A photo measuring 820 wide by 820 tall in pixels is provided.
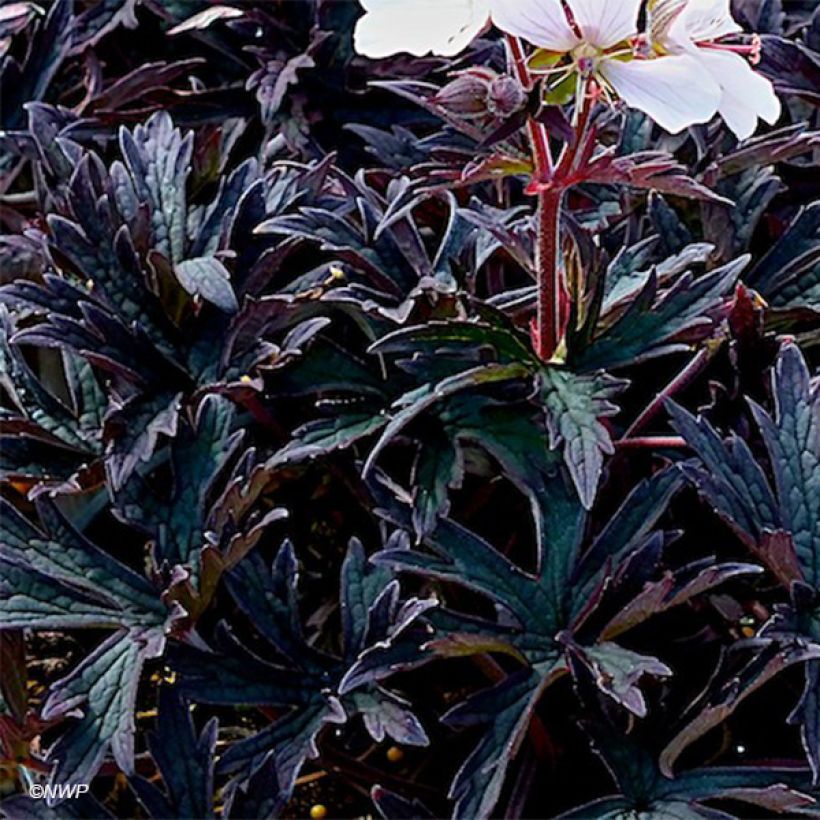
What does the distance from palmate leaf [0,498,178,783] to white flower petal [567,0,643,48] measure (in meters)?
0.58

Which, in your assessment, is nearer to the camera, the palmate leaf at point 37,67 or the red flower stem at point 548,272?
the red flower stem at point 548,272

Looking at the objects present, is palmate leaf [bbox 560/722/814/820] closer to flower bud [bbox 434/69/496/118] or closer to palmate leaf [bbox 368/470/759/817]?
palmate leaf [bbox 368/470/759/817]

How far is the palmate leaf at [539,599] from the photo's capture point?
94 centimetres

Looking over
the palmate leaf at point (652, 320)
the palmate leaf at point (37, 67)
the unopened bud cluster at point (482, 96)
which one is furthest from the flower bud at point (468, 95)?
the palmate leaf at point (37, 67)

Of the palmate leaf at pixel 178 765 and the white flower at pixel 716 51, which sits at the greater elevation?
the white flower at pixel 716 51

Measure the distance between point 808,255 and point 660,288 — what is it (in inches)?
5.7

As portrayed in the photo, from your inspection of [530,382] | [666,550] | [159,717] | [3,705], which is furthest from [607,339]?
[3,705]

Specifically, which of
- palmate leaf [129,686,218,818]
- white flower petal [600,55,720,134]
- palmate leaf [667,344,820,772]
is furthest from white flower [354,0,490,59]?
palmate leaf [129,686,218,818]

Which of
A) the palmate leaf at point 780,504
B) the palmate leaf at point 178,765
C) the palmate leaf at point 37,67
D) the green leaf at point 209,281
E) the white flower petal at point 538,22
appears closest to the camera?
the white flower petal at point 538,22

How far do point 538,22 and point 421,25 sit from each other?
0.29 feet

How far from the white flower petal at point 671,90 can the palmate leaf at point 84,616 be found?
0.57 meters

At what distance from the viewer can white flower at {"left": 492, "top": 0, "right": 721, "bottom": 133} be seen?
83 centimetres

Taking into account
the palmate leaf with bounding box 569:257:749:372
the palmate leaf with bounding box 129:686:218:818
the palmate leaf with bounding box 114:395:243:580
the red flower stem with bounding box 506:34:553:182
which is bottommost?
the palmate leaf with bounding box 129:686:218:818

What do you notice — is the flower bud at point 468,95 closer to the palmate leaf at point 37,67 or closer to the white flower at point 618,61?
the white flower at point 618,61
